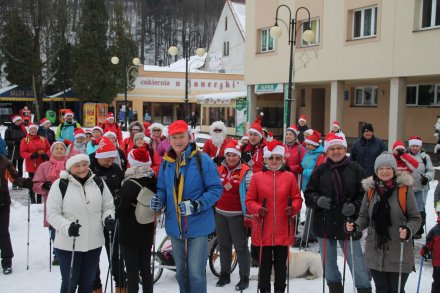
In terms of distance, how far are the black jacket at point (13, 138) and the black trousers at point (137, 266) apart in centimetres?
846

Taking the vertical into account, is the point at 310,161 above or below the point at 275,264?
above

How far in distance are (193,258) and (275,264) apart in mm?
1045

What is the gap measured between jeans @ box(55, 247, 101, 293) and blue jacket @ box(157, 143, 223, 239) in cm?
94

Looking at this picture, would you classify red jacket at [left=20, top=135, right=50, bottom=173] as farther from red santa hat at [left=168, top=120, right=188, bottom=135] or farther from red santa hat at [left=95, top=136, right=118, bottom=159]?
red santa hat at [left=168, top=120, right=188, bottom=135]

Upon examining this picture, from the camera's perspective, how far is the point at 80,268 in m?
4.50

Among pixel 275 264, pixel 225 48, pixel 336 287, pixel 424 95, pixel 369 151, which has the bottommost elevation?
pixel 336 287

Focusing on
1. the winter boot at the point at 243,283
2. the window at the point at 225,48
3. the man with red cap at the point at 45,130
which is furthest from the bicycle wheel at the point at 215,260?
the window at the point at 225,48

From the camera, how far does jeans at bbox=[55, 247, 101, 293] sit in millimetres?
4422

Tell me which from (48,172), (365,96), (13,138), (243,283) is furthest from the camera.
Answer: (365,96)

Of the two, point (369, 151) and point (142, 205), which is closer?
point (142, 205)

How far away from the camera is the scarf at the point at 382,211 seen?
422 cm

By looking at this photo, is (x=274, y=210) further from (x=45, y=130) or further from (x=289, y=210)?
(x=45, y=130)

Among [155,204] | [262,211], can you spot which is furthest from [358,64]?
[155,204]

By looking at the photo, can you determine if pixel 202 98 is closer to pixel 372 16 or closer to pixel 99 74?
pixel 99 74
